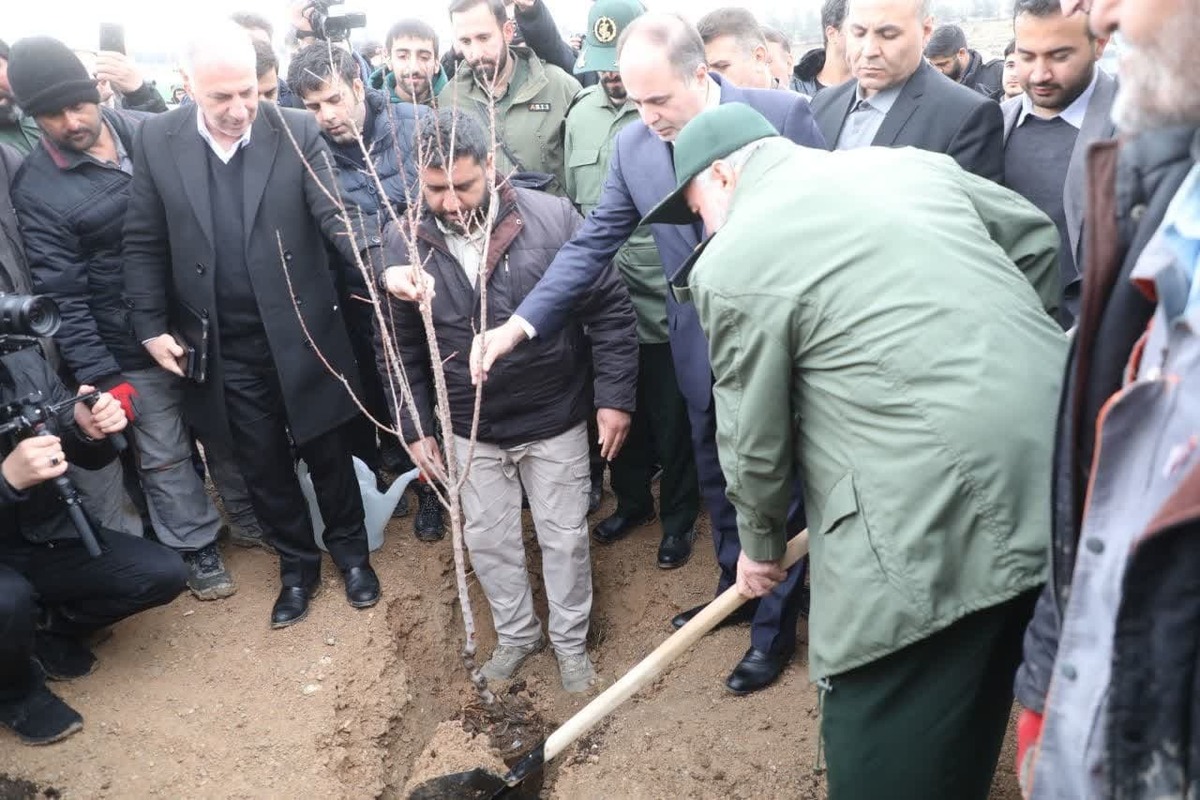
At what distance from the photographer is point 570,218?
3.60 m

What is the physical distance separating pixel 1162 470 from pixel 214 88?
3396 mm

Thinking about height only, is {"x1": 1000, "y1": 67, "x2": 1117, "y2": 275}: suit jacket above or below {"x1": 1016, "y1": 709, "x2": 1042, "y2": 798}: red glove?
above

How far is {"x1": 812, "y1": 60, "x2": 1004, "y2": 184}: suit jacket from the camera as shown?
10.7 ft

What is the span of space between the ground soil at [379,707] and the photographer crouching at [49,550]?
4.9 inches

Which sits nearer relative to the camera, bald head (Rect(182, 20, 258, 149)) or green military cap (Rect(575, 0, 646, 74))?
bald head (Rect(182, 20, 258, 149))

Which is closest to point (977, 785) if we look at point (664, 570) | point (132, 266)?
point (664, 570)

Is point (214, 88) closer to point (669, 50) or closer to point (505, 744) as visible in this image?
point (669, 50)

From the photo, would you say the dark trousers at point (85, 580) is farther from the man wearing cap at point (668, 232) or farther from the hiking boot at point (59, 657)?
the man wearing cap at point (668, 232)

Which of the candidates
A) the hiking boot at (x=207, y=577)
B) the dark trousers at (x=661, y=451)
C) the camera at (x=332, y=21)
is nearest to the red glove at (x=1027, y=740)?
the dark trousers at (x=661, y=451)

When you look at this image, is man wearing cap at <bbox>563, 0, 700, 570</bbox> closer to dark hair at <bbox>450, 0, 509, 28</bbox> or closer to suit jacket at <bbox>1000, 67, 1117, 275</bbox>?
dark hair at <bbox>450, 0, 509, 28</bbox>

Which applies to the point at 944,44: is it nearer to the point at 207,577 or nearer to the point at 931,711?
the point at 931,711

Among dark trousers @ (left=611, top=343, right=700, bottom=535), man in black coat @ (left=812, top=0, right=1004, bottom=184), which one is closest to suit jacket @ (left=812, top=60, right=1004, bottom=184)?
man in black coat @ (left=812, top=0, right=1004, bottom=184)

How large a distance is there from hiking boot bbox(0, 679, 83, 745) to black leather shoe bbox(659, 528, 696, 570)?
8.11ft

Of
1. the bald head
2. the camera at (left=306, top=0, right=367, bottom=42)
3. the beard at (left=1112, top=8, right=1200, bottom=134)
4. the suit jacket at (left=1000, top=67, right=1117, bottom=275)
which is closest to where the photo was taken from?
the beard at (left=1112, top=8, right=1200, bottom=134)
